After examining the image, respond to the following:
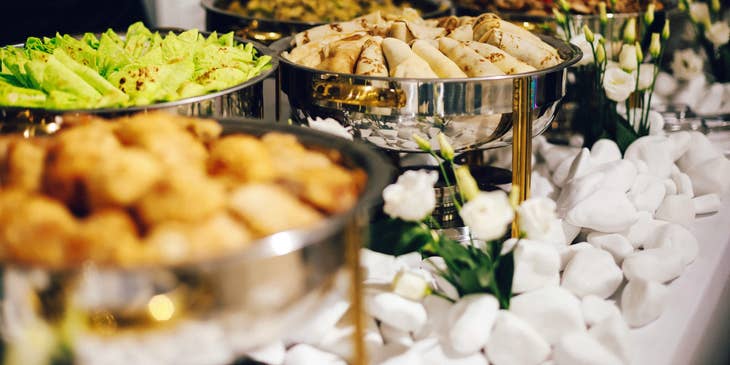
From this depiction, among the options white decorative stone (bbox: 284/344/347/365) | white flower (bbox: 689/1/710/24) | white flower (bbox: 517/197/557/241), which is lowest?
white decorative stone (bbox: 284/344/347/365)

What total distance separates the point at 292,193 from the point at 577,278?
1.74 feet

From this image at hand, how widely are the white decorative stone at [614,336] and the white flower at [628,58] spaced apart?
0.68m

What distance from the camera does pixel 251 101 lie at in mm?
1182

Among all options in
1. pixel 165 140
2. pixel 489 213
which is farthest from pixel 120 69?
pixel 489 213

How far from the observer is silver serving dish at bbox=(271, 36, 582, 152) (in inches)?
45.6

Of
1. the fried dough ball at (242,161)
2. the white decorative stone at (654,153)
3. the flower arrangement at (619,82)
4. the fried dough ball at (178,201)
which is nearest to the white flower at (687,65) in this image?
the flower arrangement at (619,82)

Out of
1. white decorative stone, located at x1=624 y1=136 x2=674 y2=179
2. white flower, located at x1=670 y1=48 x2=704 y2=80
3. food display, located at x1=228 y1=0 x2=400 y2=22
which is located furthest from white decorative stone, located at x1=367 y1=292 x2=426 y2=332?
white flower, located at x1=670 y1=48 x2=704 y2=80

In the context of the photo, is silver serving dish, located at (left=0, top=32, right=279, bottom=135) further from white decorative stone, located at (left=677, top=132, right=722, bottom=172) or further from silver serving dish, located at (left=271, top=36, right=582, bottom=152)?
white decorative stone, located at (left=677, top=132, right=722, bottom=172)

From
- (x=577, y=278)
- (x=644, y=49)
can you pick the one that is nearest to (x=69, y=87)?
(x=577, y=278)

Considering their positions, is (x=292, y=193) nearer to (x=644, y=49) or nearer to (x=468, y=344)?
(x=468, y=344)

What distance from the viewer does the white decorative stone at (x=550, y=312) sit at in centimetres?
94

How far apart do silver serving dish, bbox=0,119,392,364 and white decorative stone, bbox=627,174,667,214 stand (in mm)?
802

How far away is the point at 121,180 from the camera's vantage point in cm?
63

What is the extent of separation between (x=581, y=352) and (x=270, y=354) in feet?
1.19
